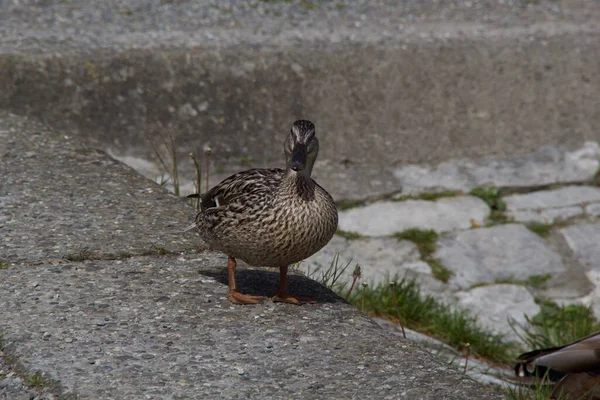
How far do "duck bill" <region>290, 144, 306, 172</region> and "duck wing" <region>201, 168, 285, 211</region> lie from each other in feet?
0.56

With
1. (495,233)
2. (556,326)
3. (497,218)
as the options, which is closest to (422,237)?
(495,233)

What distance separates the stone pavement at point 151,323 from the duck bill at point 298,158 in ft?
1.86

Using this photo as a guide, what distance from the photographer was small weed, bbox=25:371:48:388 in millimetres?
3111

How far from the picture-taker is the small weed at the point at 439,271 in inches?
241

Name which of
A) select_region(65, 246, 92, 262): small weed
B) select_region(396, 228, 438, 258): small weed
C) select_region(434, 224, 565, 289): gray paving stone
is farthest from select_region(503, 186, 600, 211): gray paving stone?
select_region(65, 246, 92, 262): small weed

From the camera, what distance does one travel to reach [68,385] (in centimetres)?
309

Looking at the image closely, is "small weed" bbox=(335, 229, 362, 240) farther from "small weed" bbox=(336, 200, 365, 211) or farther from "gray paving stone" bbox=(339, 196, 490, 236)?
"small weed" bbox=(336, 200, 365, 211)

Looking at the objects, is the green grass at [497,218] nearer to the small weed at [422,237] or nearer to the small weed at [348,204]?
the small weed at [422,237]

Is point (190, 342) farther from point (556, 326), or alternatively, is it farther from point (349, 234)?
point (349, 234)

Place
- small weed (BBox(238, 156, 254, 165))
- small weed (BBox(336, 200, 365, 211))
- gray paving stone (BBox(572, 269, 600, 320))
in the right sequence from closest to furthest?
gray paving stone (BBox(572, 269, 600, 320)) < small weed (BBox(336, 200, 365, 211)) < small weed (BBox(238, 156, 254, 165))

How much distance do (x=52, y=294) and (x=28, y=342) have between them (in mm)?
405

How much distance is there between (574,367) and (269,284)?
129 cm

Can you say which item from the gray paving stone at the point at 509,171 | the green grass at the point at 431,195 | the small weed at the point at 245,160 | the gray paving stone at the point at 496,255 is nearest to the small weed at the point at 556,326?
the gray paving stone at the point at 496,255

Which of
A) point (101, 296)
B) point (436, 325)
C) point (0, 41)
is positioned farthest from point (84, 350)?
point (0, 41)
